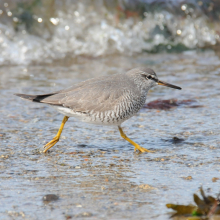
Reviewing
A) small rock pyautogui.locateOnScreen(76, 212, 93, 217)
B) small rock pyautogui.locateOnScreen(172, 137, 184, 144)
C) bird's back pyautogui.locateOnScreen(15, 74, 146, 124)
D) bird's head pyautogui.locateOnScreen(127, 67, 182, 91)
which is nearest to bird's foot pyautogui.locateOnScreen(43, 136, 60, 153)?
bird's back pyautogui.locateOnScreen(15, 74, 146, 124)

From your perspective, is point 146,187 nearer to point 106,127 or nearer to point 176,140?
point 176,140

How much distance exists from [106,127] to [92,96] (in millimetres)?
1011

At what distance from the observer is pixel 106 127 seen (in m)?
6.61

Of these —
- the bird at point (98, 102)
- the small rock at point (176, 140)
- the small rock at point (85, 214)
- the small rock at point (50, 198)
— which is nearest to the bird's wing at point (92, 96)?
the bird at point (98, 102)

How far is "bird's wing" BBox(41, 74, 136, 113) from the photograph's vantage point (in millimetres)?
5648

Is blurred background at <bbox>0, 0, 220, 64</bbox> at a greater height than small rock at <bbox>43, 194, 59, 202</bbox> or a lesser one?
greater

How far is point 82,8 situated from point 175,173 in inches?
335

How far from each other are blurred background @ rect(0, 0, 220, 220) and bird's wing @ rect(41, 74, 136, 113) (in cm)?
57

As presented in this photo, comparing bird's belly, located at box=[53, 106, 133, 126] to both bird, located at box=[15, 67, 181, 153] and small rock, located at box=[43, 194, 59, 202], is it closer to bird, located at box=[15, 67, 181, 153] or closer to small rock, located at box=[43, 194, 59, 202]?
bird, located at box=[15, 67, 181, 153]

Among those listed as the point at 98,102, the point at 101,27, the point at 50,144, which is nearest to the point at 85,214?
the point at 50,144

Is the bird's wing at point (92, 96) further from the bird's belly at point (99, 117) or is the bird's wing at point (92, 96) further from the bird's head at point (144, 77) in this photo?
the bird's head at point (144, 77)

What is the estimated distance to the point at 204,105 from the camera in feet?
23.9

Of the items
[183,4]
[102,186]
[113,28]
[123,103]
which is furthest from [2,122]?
[183,4]

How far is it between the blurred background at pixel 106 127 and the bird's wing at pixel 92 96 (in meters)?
0.57
